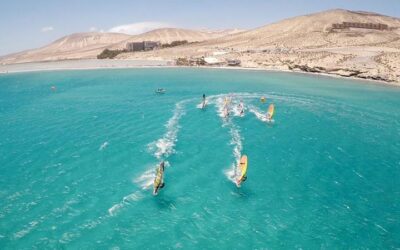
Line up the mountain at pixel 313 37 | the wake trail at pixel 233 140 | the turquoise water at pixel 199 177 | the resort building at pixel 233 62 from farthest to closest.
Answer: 1. the mountain at pixel 313 37
2. the resort building at pixel 233 62
3. the wake trail at pixel 233 140
4. the turquoise water at pixel 199 177

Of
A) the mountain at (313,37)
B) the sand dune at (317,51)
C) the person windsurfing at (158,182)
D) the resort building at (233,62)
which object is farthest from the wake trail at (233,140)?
the mountain at (313,37)

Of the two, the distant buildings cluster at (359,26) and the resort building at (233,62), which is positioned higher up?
the distant buildings cluster at (359,26)

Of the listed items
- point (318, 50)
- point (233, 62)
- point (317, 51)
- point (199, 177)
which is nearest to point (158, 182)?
point (199, 177)

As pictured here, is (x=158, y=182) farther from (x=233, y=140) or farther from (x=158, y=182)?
(x=233, y=140)

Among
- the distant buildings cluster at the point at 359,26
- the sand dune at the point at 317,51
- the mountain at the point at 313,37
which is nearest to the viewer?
the sand dune at the point at 317,51

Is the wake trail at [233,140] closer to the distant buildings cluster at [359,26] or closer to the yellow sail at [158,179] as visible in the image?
the yellow sail at [158,179]

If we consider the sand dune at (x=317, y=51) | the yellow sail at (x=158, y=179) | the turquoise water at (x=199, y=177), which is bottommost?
the turquoise water at (x=199, y=177)

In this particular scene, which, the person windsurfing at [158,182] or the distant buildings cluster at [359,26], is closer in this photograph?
the person windsurfing at [158,182]

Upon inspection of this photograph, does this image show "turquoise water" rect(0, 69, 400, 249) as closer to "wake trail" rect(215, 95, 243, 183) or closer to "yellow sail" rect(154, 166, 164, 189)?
"wake trail" rect(215, 95, 243, 183)

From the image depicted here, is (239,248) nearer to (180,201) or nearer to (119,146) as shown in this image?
(180,201)

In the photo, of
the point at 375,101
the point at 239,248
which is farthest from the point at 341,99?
the point at 239,248
